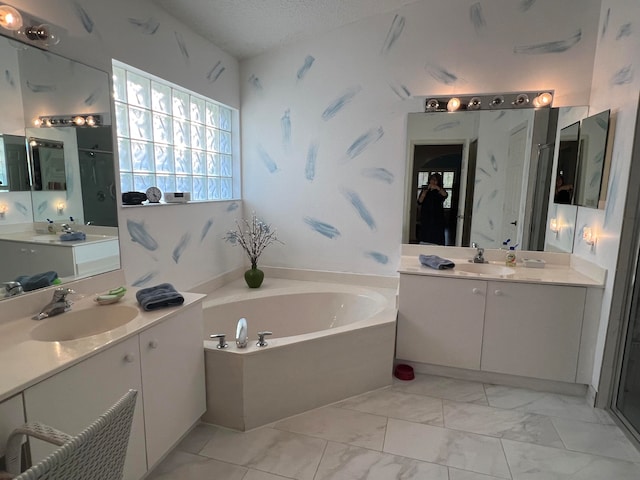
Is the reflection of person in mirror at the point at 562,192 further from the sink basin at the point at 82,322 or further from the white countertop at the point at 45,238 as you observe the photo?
the white countertop at the point at 45,238

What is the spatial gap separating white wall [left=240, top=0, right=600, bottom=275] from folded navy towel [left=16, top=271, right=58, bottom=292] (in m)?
1.95

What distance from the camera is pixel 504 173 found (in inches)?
110

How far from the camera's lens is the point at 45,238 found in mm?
1705

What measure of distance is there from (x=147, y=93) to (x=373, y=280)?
230 cm

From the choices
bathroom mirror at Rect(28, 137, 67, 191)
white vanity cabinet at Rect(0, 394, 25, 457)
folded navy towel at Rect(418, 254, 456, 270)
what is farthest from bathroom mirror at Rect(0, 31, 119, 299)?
folded navy towel at Rect(418, 254, 456, 270)

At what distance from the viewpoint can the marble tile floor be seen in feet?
5.67

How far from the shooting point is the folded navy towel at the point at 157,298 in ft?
5.62

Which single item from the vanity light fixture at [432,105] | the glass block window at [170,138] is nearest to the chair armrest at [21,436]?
the glass block window at [170,138]

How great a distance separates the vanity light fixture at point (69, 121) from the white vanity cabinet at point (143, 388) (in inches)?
43.1

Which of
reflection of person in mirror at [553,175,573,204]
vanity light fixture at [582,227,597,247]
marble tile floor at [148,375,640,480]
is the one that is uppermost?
reflection of person in mirror at [553,175,573,204]

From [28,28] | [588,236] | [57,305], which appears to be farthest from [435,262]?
[28,28]

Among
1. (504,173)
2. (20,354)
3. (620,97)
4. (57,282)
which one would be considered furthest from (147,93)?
(620,97)

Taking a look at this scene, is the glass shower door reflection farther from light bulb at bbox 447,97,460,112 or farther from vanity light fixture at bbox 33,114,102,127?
vanity light fixture at bbox 33,114,102,127

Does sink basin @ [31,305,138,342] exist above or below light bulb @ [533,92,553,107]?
below
